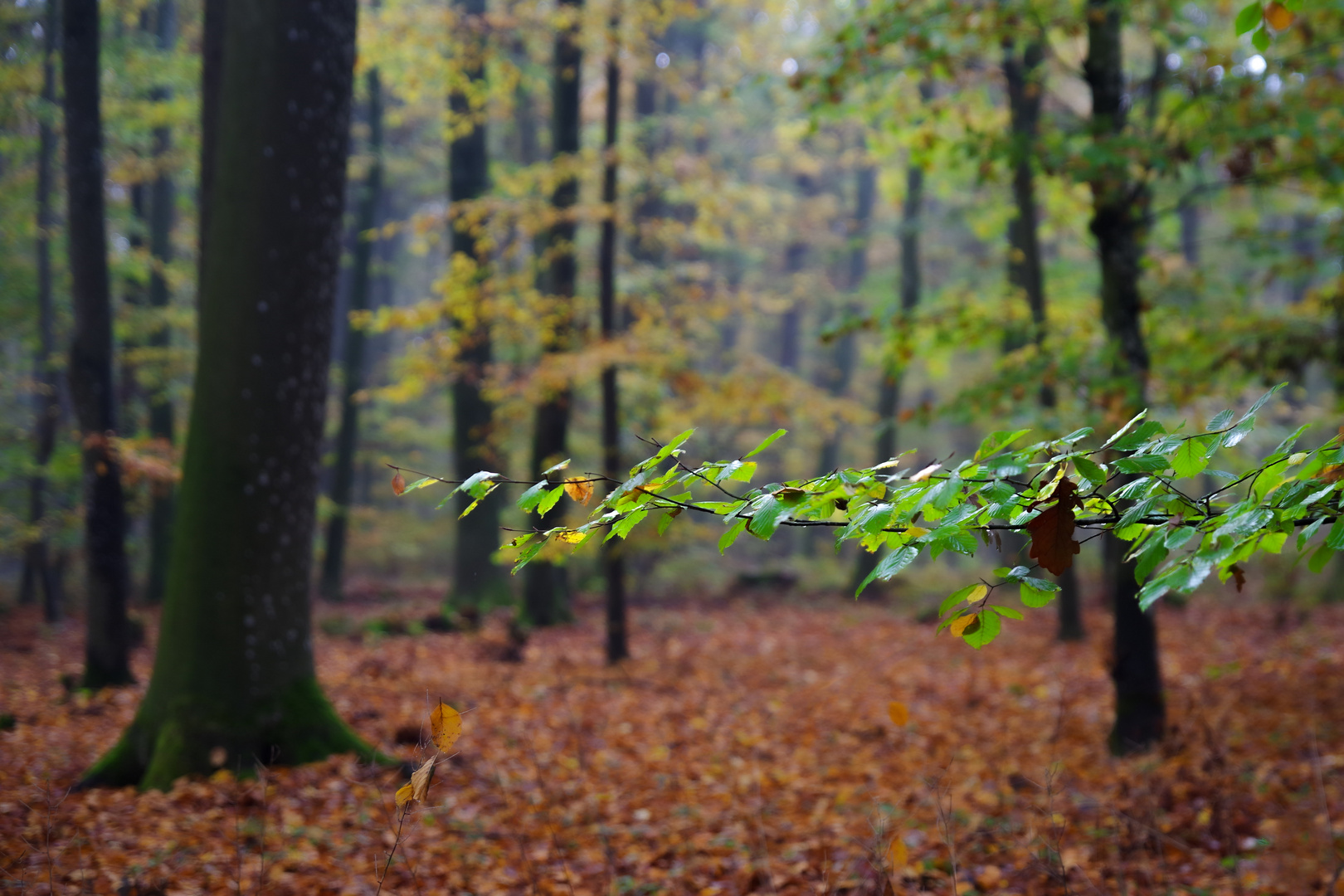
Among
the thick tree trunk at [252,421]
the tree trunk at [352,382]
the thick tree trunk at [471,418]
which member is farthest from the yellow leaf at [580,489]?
the tree trunk at [352,382]

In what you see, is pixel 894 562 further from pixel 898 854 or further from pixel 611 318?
pixel 611 318

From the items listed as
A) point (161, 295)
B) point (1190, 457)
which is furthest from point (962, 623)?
point (161, 295)

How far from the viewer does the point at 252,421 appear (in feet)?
16.1

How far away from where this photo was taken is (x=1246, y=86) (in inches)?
197

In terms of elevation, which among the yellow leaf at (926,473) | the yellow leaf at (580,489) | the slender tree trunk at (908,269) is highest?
the slender tree trunk at (908,269)

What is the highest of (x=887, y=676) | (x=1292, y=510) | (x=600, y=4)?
(x=600, y=4)

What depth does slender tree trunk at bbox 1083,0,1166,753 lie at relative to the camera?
17.6 ft

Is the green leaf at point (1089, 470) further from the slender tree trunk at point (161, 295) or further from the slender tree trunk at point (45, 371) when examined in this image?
the slender tree trunk at point (161, 295)

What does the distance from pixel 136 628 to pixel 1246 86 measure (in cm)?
1169

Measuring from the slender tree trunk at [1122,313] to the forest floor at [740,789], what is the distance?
27cm

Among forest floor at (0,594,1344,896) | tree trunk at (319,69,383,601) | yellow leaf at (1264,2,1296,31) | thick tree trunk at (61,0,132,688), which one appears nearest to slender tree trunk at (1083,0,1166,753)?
forest floor at (0,594,1344,896)

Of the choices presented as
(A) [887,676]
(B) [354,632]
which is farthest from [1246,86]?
(B) [354,632]

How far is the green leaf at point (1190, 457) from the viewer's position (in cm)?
165

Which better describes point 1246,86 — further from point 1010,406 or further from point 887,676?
point 887,676
